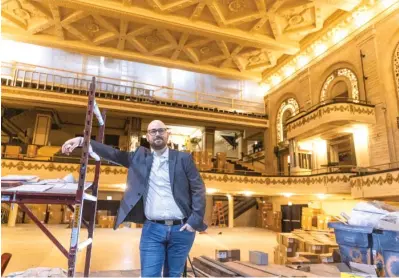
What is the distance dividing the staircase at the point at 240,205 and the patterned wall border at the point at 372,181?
7529 millimetres

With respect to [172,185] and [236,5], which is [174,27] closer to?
[236,5]

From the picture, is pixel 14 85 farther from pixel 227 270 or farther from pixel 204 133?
pixel 227 270

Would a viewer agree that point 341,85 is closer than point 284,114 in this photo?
Yes

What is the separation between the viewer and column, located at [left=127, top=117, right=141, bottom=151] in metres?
15.8

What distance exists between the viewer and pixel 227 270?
3.66 m

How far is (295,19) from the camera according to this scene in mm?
13820

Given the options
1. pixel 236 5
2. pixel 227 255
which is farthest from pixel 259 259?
pixel 236 5

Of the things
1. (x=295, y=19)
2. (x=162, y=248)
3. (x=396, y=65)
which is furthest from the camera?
(x=295, y=19)

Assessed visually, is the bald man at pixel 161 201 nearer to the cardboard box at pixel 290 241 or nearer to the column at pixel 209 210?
the cardboard box at pixel 290 241

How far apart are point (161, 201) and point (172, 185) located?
153 millimetres

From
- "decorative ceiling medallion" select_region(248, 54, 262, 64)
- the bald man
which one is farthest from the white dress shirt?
"decorative ceiling medallion" select_region(248, 54, 262, 64)

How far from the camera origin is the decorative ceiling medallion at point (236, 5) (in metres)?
13.2

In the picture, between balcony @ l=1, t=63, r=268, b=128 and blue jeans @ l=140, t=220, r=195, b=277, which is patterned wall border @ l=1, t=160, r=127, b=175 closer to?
balcony @ l=1, t=63, r=268, b=128

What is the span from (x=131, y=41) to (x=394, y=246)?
613 inches
